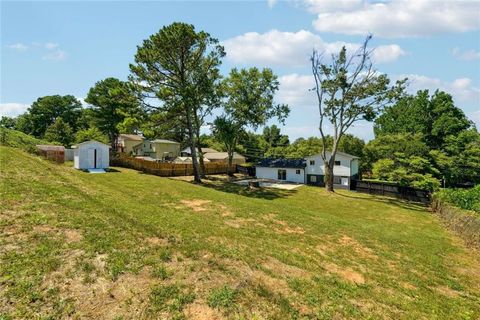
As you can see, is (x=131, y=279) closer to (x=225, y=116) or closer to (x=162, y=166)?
(x=162, y=166)

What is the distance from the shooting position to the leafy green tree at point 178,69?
85.8 feet

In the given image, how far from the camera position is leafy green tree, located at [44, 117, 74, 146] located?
5372 cm

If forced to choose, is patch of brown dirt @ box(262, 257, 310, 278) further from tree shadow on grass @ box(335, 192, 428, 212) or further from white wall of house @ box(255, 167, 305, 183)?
white wall of house @ box(255, 167, 305, 183)

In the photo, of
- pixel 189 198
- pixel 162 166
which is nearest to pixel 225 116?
pixel 162 166

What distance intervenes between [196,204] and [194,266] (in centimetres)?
1013

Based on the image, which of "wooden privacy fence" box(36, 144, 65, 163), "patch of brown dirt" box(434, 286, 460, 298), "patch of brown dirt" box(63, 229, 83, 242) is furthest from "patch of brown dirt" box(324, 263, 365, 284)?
"wooden privacy fence" box(36, 144, 65, 163)

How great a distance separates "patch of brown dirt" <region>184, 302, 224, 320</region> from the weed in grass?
15 cm

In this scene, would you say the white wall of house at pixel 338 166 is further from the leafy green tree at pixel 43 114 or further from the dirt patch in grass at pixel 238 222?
the leafy green tree at pixel 43 114

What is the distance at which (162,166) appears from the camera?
34438mm

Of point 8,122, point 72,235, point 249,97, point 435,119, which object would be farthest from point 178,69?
point 8,122

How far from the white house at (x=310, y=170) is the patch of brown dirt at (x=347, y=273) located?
31.4 metres

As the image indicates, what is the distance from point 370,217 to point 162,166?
23.8 m

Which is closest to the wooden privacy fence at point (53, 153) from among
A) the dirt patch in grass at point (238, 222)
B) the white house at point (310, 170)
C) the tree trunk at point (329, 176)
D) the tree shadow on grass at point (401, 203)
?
the dirt patch in grass at point (238, 222)

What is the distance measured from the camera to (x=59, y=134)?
54.9 meters
